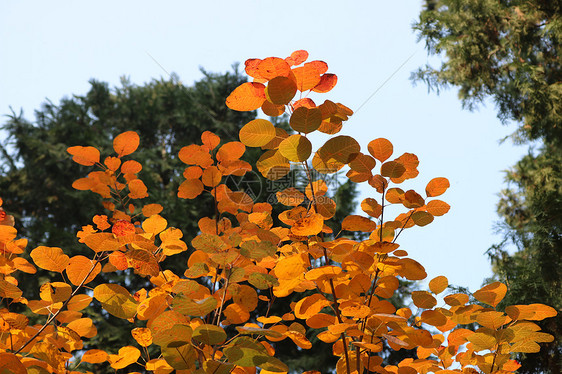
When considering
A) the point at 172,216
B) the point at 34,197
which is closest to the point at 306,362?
the point at 172,216

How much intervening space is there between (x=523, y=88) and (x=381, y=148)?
5.17m

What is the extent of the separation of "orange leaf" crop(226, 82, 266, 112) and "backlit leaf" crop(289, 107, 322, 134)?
0.31 feet

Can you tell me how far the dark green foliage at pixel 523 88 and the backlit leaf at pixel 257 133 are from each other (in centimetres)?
394

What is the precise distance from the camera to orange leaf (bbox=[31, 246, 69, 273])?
0.87 metres

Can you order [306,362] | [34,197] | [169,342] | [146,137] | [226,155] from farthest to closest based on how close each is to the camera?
[146,137]
[34,197]
[306,362]
[226,155]
[169,342]

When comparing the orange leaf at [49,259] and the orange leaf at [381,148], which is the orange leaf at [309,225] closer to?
the orange leaf at [381,148]

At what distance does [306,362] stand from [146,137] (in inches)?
246

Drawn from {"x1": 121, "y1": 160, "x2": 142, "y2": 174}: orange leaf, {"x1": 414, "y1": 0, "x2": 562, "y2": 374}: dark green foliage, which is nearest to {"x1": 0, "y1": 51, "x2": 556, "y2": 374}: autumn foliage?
{"x1": 121, "y1": 160, "x2": 142, "y2": 174}: orange leaf

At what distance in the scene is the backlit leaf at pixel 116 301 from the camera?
2.67ft

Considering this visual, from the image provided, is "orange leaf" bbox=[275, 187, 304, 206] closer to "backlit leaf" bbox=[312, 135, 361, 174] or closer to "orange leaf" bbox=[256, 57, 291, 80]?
"backlit leaf" bbox=[312, 135, 361, 174]

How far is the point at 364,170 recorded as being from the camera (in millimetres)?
839

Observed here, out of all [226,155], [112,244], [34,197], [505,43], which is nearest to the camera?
[112,244]

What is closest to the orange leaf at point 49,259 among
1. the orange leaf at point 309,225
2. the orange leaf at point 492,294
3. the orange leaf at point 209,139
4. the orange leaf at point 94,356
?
the orange leaf at point 94,356

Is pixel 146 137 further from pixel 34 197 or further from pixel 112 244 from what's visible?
pixel 112 244
